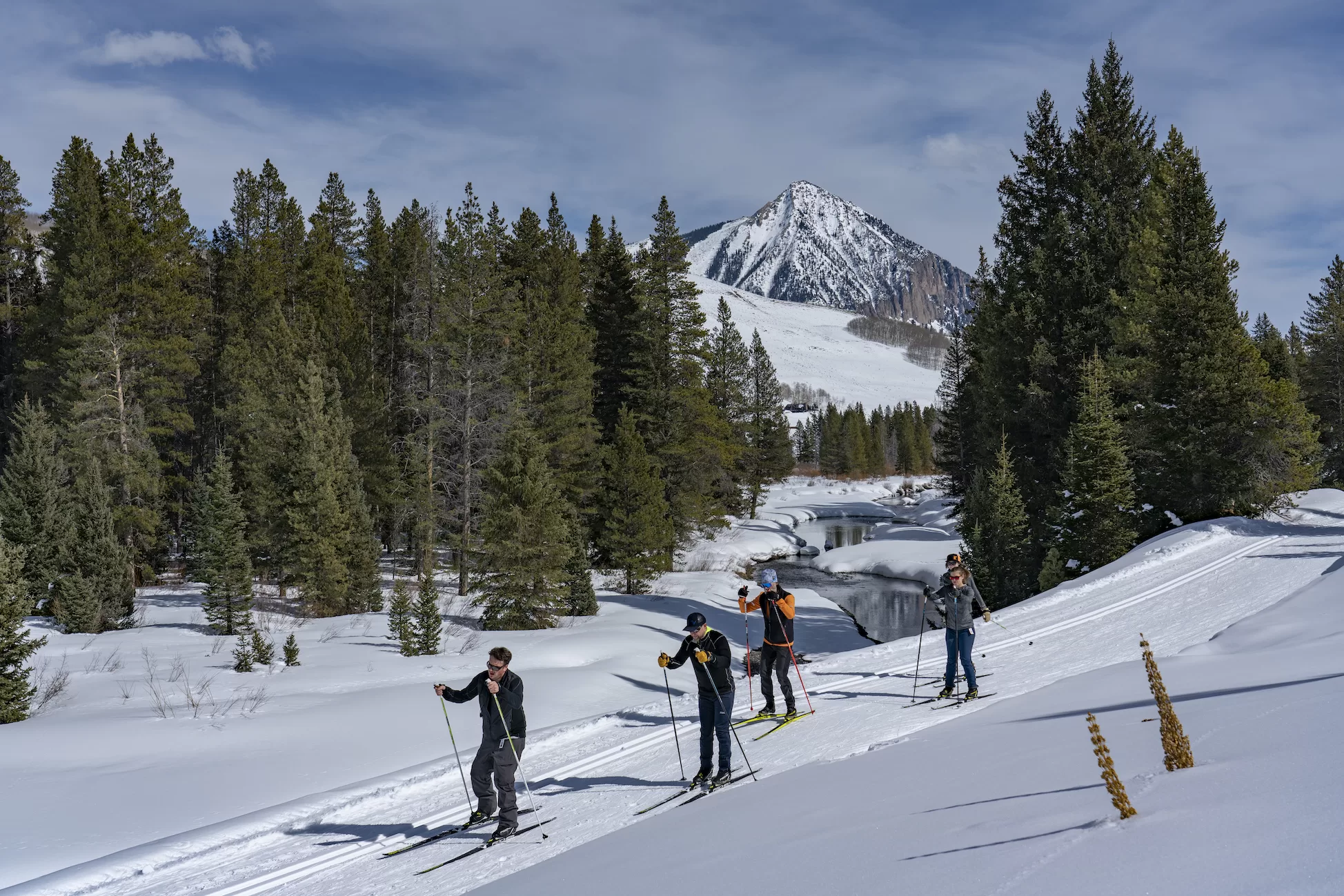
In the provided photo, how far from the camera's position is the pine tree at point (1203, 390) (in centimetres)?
2369

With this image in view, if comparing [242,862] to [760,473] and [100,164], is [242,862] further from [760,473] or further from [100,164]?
[760,473]

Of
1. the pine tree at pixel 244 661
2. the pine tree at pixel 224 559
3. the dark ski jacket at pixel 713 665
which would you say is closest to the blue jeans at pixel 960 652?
the dark ski jacket at pixel 713 665

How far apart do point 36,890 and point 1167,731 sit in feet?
29.5

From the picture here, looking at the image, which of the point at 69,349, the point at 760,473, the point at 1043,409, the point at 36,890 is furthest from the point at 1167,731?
the point at 760,473

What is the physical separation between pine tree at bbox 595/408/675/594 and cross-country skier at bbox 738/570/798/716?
2027 centimetres

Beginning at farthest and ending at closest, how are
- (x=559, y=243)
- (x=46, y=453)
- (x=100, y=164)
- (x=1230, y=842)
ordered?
(x=559, y=243), (x=100, y=164), (x=46, y=453), (x=1230, y=842)

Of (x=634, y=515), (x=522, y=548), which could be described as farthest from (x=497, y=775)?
(x=634, y=515)

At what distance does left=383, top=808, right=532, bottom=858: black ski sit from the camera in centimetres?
830

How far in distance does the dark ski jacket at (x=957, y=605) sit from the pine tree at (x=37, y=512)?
24110mm

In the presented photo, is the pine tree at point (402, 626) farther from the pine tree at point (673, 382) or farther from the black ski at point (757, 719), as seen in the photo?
the pine tree at point (673, 382)

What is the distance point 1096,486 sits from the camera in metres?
24.1

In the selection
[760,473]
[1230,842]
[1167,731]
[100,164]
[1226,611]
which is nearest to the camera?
[1230,842]

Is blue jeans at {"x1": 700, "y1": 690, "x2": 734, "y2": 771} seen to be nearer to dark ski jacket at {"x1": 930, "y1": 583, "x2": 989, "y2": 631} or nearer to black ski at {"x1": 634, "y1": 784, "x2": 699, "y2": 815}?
black ski at {"x1": 634, "y1": 784, "x2": 699, "y2": 815}

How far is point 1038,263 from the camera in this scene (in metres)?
27.4
